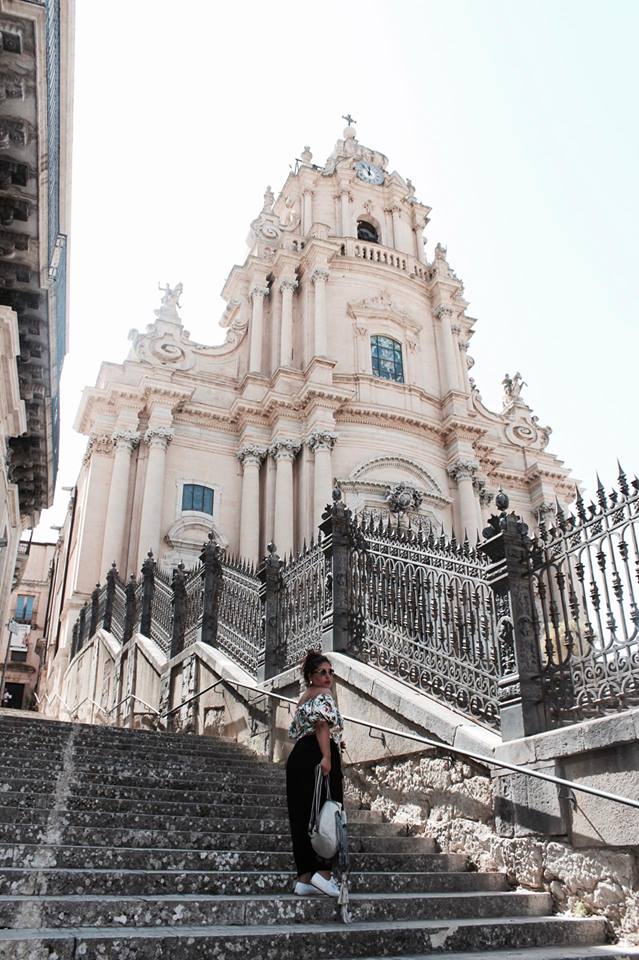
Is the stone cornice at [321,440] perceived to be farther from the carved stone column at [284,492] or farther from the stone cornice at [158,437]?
the stone cornice at [158,437]

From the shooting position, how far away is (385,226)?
35844 millimetres

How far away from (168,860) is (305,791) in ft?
3.12

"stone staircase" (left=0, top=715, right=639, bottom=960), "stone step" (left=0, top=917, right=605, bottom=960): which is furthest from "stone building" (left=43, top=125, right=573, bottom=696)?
"stone step" (left=0, top=917, right=605, bottom=960)

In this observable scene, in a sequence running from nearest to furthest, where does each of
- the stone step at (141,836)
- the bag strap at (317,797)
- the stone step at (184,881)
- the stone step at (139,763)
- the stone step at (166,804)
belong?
the stone step at (184,881)
the bag strap at (317,797)
the stone step at (141,836)
the stone step at (166,804)
the stone step at (139,763)

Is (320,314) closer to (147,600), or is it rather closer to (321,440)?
(321,440)

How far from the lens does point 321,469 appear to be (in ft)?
86.4

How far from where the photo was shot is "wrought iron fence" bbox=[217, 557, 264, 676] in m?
10.7

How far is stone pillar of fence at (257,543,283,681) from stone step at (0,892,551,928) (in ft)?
17.0

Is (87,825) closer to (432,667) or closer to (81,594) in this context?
(432,667)

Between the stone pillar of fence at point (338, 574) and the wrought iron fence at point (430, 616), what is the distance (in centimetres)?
11

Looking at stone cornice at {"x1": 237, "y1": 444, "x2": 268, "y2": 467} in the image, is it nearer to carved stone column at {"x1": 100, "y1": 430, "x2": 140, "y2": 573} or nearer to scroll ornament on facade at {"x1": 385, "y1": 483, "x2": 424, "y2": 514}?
carved stone column at {"x1": 100, "y1": 430, "x2": 140, "y2": 573}

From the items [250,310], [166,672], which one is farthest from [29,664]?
[166,672]

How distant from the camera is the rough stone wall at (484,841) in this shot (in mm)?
4871

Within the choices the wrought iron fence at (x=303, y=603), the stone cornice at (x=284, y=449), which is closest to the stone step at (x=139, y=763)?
the wrought iron fence at (x=303, y=603)
